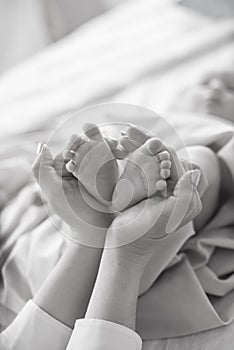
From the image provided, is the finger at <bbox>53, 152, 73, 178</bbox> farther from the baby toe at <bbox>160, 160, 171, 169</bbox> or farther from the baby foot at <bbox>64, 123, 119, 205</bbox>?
the baby toe at <bbox>160, 160, 171, 169</bbox>

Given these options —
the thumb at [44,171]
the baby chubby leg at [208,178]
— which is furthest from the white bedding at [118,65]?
the thumb at [44,171]

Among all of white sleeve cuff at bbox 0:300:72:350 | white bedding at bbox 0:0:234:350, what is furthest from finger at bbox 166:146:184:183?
white bedding at bbox 0:0:234:350

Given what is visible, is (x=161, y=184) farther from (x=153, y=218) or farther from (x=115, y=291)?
(x=115, y=291)

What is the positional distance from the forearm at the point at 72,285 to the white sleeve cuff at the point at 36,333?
0.04 ft

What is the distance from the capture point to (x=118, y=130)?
88 centimetres

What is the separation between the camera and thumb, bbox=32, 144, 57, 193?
0.81 meters

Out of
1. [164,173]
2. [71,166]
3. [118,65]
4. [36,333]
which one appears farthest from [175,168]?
[118,65]

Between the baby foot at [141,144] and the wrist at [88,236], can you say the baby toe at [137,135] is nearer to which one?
the baby foot at [141,144]

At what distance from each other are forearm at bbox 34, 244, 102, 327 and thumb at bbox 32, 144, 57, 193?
11 cm

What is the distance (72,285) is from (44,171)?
0.16m

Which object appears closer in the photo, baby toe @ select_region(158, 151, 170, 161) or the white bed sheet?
baby toe @ select_region(158, 151, 170, 161)

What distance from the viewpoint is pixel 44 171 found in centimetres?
82

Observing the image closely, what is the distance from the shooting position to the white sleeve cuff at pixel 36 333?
2.75ft

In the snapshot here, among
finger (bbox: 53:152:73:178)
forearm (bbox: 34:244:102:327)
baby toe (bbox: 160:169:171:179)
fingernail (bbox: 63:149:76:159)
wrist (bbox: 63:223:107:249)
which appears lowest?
forearm (bbox: 34:244:102:327)
